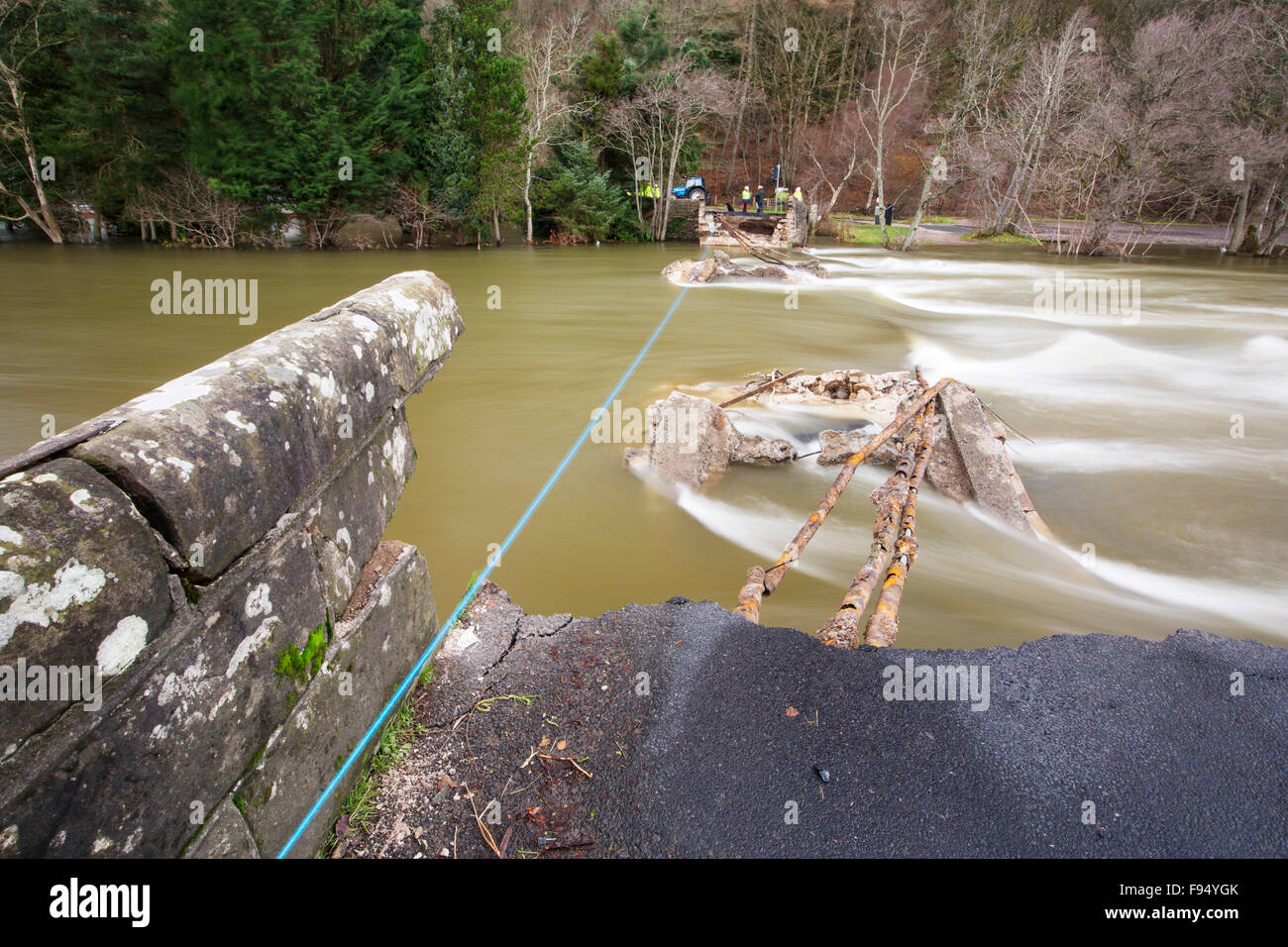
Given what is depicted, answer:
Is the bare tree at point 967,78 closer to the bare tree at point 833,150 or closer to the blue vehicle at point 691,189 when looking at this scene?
the bare tree at point 833,150

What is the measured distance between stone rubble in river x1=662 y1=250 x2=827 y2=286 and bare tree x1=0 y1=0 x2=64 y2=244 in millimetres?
22330

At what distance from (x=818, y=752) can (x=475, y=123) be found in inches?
1129

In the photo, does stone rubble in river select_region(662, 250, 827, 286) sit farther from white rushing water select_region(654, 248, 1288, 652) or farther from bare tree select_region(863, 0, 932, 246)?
bare tree select_region(863, 0, 932, 246)

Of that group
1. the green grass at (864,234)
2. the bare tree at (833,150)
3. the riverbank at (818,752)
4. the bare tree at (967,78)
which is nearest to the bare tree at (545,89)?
the green grass at (864,234)

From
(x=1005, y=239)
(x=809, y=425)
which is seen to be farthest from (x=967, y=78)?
(x=809, y=425)

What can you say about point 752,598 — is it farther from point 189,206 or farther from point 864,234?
point 864,234

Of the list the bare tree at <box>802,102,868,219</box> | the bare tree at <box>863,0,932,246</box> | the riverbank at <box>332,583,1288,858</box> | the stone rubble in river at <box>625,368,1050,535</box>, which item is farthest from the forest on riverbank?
the riverbank at <box>332,583,1288,858</box>

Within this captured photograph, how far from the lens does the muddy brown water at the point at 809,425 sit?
17.4ft

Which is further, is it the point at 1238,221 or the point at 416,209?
the point at 1238,221

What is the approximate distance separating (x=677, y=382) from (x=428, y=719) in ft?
29.1

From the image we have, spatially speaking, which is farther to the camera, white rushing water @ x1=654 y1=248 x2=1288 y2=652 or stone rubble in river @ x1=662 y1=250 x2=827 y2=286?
stone rubble in river @ x1=662 y1=250 x2=827 y2=286

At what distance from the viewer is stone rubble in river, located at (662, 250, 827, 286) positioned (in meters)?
21.8

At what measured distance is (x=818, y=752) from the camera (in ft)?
7.20

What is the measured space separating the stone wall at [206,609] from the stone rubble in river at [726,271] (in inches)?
793
